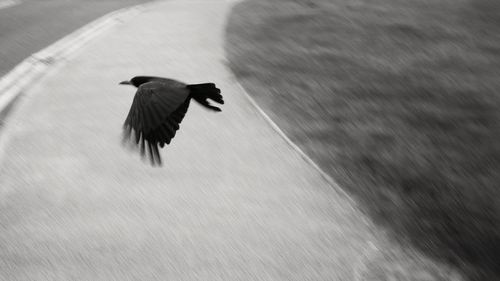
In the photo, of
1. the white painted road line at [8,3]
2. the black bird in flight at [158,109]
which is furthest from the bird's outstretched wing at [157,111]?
the white painted road line at [8,3]

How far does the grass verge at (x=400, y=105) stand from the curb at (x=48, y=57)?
8.98 feet

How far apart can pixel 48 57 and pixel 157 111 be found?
877 centimetres

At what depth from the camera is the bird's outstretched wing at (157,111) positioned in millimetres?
2971

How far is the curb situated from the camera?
911cm

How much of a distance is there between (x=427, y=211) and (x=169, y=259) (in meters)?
2.63

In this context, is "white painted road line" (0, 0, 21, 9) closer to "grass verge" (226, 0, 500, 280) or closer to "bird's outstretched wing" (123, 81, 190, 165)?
"grass verge" (226, 0, 500, 280)

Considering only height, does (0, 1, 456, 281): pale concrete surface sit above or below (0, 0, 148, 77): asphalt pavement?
above

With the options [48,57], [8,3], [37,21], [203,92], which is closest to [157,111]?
[203,92]

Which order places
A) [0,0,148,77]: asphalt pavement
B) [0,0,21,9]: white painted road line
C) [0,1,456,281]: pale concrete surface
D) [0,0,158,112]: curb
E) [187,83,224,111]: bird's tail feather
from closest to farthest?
[187,83,224,111]: bird's tail feather
[0,1,456,281]: pale concrete surface
[0,0,158,112]: curb
[0,0,148,77]: asphalt pavement
[0,0,21,9]: white painted road line

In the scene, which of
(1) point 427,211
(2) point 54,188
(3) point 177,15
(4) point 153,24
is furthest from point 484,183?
(3) point 177,15

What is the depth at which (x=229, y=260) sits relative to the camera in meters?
5.07

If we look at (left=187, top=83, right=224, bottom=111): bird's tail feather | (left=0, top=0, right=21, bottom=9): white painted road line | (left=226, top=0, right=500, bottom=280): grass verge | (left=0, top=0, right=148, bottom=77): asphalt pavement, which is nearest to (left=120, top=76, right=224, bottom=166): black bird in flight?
(left=187, top=83, right=224, bottom=111): bird's tail feather

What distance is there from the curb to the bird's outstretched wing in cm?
581

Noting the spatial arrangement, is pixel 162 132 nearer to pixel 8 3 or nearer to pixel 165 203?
pixel 165 203
